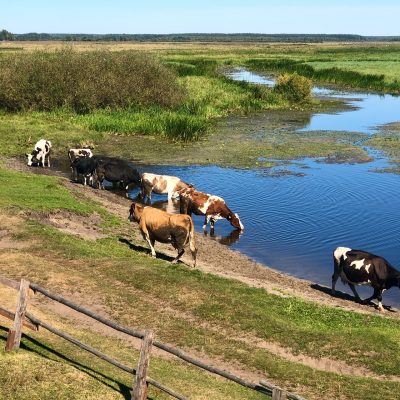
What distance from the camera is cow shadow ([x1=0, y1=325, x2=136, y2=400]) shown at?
10367 millimetres

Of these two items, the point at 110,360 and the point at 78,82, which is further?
the point at 78,82

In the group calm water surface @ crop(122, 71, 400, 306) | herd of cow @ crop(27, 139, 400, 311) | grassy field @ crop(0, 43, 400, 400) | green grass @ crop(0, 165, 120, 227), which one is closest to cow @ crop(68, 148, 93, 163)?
herd of cow @ crop(27, 139, 400, 311)

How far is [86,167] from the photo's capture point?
2959 cm

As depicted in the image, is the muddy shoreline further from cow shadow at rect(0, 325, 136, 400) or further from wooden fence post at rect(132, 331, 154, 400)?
wooden fence post at rect(132, 331, 154, 400)

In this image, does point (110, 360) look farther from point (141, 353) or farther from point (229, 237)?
point (229, 237)

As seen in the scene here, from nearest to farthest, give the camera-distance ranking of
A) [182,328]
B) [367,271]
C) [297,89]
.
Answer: [182,328] → [367,271] → [297,89]

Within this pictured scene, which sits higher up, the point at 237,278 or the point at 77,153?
the point at 77,153

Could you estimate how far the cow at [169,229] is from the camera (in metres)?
18.8

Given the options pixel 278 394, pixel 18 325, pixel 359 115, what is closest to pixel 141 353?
pixel 278 394

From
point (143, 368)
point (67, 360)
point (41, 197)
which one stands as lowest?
point (41, 197)

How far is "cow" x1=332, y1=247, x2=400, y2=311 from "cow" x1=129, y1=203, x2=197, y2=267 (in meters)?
4.42

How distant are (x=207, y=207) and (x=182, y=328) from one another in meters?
11.2

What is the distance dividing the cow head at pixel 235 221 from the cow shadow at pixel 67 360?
44.2ft

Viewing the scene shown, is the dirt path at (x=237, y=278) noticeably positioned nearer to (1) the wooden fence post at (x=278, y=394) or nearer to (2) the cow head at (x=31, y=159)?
(1) the wooden fence post at (x=278, y=394)
